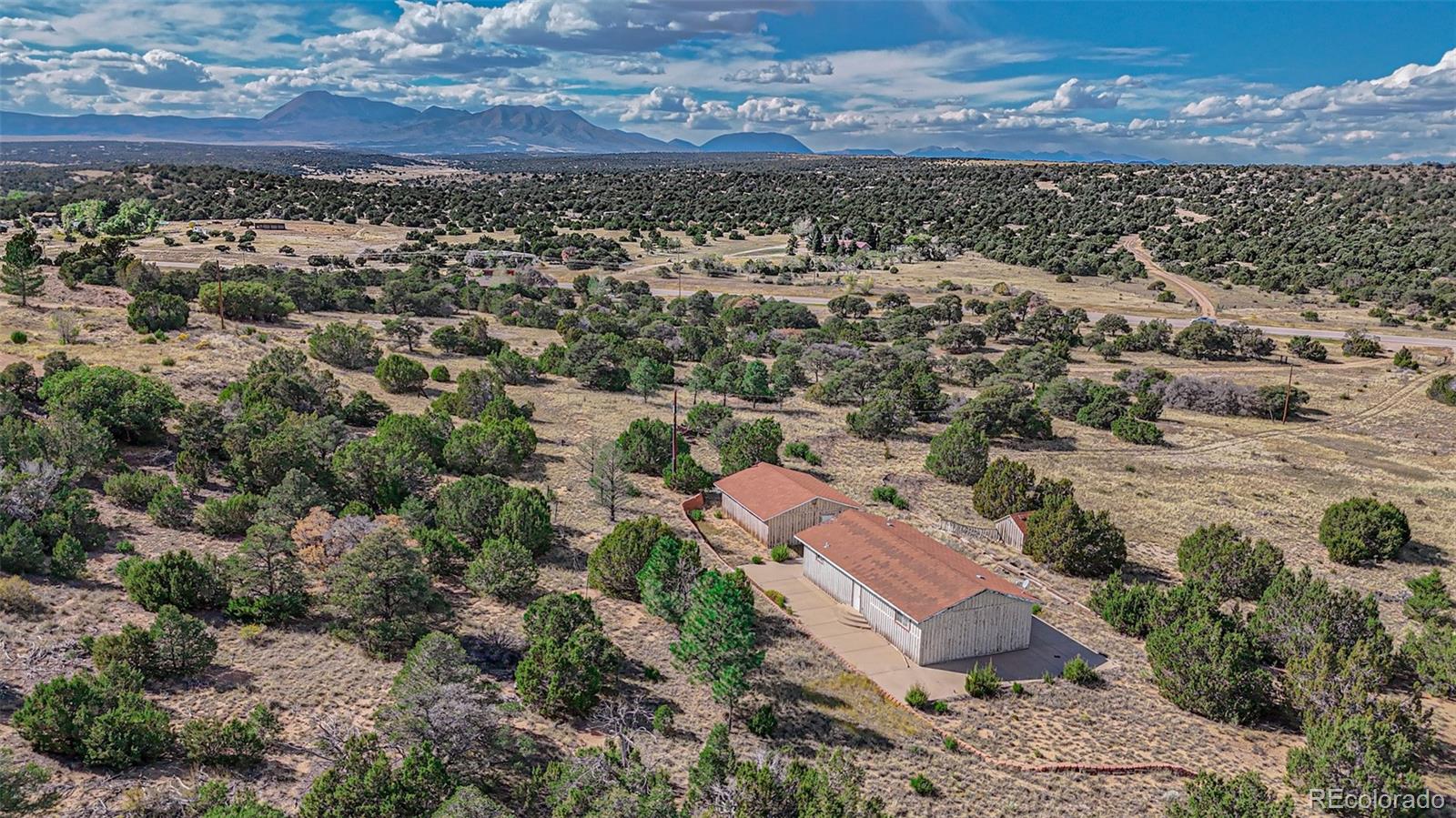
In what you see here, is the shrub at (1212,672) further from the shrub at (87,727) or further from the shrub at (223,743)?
the shrub at (87,727)

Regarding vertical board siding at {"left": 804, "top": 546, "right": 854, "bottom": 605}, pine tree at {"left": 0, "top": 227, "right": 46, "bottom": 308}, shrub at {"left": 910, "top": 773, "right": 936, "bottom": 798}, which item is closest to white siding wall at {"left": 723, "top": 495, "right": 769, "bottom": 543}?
vertical board siding at {"left": 804, "top": 546, "right": 854, "bottom": 605}

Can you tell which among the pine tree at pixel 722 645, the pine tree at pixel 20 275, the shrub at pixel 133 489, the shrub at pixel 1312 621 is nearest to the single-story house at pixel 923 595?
the pine tree at pixel 722 645

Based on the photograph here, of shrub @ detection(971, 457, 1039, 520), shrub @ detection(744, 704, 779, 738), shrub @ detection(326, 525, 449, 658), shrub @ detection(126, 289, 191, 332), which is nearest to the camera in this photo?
shrub @ detection(744, 704, 779, 738)

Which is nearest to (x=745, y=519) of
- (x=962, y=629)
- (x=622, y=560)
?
(x=622, y=560)

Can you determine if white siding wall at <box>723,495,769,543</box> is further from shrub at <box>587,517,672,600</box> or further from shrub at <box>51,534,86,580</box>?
shrub at <box>51,534,86,580</box>

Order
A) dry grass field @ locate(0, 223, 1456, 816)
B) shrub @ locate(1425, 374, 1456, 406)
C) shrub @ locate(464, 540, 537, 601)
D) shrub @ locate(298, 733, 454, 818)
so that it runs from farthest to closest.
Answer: shrub @ locate(1425, 374, 1456, 406) → shrub @ locate(464, 540, 537, 601) → dry grass field @ locate(0, 223, 1456, 816) → shrub @ locate(298, 733, 454, 818)

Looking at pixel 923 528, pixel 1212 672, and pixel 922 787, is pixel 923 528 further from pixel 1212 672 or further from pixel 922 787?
pixel 922 787
